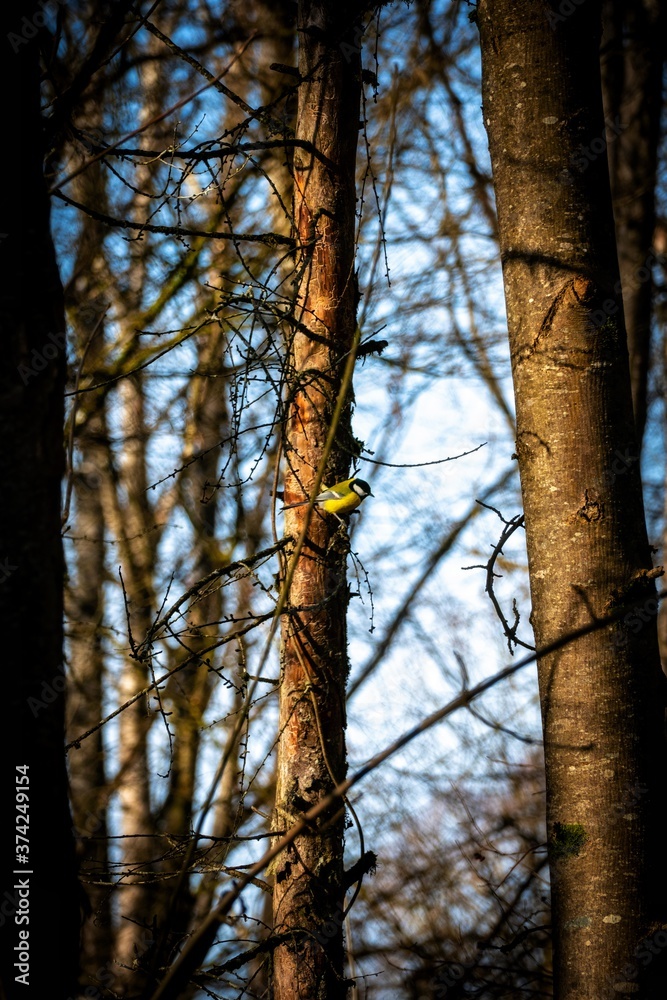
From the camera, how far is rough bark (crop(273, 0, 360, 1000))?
6.79 feet

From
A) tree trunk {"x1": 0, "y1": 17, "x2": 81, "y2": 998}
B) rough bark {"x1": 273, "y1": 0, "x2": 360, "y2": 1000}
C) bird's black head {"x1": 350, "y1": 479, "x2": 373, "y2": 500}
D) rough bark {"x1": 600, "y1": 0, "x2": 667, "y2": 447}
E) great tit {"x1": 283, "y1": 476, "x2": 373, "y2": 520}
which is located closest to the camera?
tree trunk {"x1": 0, "y1": 17, "x2": 81, "y2": 998}

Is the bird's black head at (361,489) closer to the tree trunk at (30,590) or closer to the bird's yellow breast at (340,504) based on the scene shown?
the bird's yellow breast at (340,504)

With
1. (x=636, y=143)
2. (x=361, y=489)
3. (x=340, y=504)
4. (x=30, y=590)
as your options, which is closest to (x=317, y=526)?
(x=340, y=504)

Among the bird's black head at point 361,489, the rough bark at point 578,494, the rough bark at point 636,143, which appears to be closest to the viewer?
the rough bark at point 578,494

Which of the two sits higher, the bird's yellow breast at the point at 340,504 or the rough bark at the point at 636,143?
the rough bark at the point at 636,143

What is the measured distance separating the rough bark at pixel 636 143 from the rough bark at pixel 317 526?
12.7 feet

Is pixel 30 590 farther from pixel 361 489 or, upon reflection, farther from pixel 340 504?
pixel 361 489

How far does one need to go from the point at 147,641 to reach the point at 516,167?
1.63 m

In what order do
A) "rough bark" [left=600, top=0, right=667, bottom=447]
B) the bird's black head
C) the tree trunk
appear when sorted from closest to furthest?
the tree trunk
the bird's black head
"rough bark" [left=600, top=0, right=667, bottom=447]

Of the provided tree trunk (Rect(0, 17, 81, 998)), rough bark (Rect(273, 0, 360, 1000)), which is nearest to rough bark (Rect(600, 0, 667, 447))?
rough bark (Rect(273, 0, 360, 1000))

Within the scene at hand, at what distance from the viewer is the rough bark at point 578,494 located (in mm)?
1687

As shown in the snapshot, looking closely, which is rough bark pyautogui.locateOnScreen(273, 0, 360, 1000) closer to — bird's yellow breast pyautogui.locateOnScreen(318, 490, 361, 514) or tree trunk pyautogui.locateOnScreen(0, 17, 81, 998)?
bird's yellow breast pyautogui.locateOnScreen(318, 490, 361, 514)

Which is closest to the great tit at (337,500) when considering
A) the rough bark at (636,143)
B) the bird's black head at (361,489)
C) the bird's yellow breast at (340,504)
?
the bird's yellow breast at (340,504)

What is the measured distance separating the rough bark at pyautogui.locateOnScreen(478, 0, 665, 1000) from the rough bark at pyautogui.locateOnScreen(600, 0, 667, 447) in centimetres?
396
